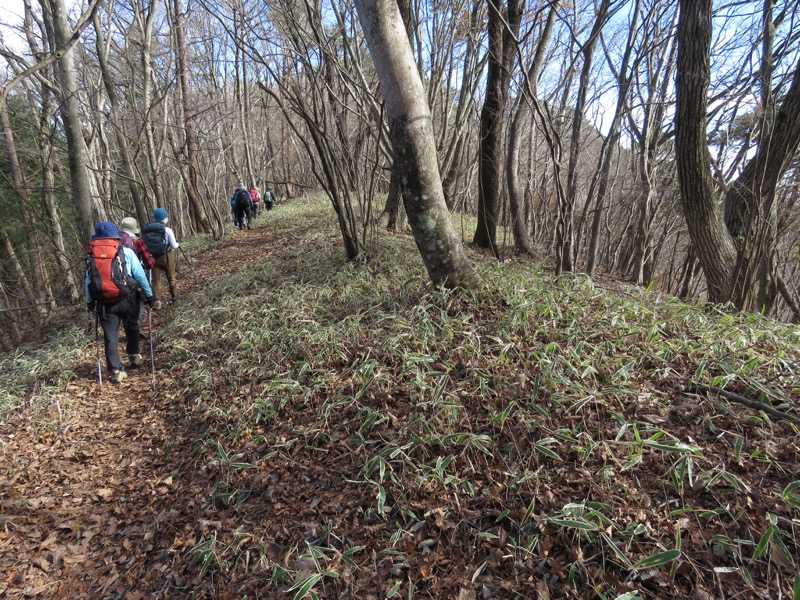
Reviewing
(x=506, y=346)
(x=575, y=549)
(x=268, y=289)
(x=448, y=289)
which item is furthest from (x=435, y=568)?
(x=268, y=289)

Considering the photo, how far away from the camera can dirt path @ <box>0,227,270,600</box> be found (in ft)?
8.24

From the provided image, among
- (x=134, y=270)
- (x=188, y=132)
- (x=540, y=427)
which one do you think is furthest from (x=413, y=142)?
(x=188, y=132)

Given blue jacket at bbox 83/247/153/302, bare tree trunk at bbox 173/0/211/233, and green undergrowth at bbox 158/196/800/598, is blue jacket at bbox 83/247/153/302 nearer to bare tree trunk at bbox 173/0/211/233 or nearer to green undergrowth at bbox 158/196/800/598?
green undergrowth at bbox 158/196/800/598

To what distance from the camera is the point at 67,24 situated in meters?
5.37

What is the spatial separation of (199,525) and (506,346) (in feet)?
8.87

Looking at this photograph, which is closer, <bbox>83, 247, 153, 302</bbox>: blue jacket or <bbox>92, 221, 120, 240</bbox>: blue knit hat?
<bbox>92, 221, 120, 240</bbox>: blue knit hat

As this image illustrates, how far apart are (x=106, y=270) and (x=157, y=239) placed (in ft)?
8.81

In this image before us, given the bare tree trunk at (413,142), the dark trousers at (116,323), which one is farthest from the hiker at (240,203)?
the bare tree trunk at (413,142)

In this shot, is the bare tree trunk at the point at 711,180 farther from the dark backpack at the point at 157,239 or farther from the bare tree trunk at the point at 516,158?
the dark backpack at the point at 157,239

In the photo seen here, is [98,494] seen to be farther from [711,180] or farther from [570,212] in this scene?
[711,180]

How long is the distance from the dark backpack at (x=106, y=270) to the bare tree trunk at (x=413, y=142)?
3473 millimetres

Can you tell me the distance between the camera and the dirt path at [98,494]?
98.9 inches

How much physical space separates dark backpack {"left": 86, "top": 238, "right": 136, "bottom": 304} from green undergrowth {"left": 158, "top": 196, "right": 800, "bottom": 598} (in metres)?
1.25

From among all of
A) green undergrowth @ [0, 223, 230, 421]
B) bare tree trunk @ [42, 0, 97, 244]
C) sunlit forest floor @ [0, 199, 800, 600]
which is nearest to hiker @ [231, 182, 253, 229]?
bare tree trunk @ [42, 0, 97, 244]
